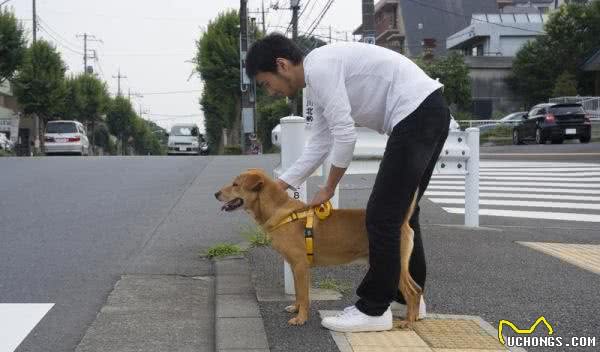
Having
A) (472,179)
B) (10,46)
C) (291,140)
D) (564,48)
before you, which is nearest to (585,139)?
(564,48)

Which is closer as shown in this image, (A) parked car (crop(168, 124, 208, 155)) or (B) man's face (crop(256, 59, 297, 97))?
(B) man's face (crop(256, 59, 297, 97))

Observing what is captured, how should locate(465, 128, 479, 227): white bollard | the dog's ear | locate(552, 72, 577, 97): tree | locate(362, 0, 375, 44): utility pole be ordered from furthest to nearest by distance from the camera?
locate(552, 72, 577, 97): tree → locate(362, 0, 375, 44): utility pole → locate(465, 128, 479, 227): white bollard → the dog's ear

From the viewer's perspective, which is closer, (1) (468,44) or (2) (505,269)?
(2) (505,269)

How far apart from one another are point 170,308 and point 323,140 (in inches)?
55.4

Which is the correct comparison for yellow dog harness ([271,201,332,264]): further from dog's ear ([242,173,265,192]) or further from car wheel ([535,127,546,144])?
car wheel ([535,127,546,144])

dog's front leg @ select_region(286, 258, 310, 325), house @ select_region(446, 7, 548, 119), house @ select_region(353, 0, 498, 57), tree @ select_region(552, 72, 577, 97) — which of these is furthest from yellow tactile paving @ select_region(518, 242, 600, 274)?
house @ select_region(353, 0, 498, 57)

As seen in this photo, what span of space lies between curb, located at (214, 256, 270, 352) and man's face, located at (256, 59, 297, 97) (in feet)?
4.07

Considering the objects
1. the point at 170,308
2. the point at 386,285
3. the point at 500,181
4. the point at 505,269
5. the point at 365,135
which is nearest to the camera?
the point at 386,285

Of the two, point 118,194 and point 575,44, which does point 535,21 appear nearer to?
point 575,44

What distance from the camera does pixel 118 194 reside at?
10492 millimetres

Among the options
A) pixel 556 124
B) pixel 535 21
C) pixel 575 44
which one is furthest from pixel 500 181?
pixel 535 21

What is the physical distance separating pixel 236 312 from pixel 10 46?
38.7 metres

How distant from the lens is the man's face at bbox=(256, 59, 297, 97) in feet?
12.8

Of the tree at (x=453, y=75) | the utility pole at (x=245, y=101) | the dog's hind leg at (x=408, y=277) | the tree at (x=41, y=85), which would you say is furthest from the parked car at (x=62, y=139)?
the dog's hind leg at (x=408, y=277)
